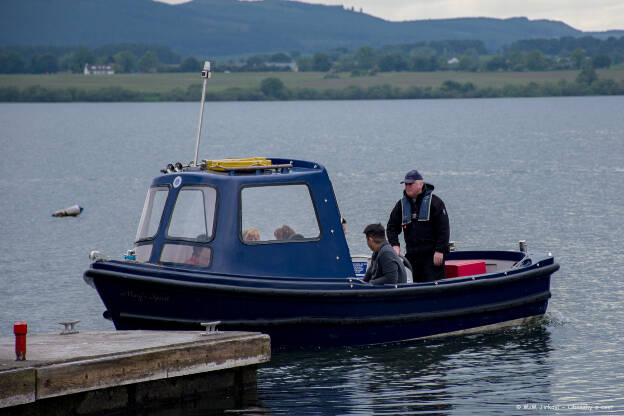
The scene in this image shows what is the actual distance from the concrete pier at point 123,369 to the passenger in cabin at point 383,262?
239cm

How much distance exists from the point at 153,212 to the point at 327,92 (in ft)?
574

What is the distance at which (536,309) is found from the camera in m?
14.7

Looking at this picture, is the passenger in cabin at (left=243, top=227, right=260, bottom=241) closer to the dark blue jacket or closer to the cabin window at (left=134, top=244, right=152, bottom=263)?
the cabin window at (left=134, top=244, right=152, bottom=263)

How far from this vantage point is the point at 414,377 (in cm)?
1234

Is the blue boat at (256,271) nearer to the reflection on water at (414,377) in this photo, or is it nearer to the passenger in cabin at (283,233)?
the passenger in cabin at (283,233)

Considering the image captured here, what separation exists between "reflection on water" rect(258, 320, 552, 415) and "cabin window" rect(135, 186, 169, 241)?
87.4 inches

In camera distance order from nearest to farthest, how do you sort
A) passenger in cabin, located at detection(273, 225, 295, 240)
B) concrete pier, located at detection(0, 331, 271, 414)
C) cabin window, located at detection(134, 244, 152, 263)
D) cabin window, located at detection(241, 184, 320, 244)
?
concrete pier, located at detection(0, 331, 271, 414), cabin window, located at detection(241, 184, 320, 244), passenger in cabin, located at detection(273, 225, 295, 240), cabin window, located at detection(134, 244, 152, 263)

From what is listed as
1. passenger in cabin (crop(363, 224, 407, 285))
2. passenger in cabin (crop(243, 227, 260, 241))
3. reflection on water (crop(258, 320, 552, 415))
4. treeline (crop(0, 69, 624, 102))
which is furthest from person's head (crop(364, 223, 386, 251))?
treeline (crop(0, 69, 624, 102))

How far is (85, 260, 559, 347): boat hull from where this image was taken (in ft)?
38.3

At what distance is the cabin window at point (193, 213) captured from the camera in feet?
40.4

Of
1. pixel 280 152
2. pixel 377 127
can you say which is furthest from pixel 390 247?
pixel 377 127

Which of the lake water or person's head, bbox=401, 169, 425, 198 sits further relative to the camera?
person's head, bbox=401, 169, 425, 198

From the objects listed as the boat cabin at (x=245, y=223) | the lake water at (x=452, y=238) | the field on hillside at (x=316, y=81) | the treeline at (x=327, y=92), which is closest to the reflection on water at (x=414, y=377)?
the lake water at (x=452, y=238)

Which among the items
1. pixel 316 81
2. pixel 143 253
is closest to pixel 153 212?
pixel 143 253
